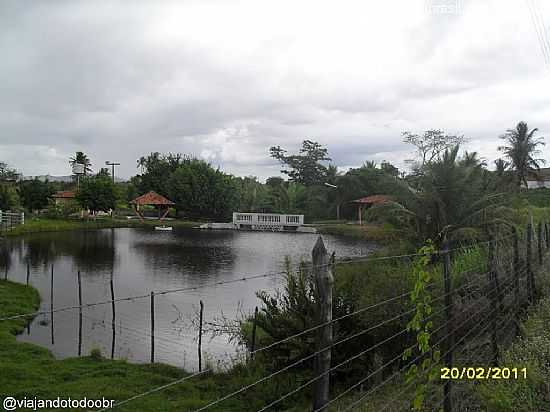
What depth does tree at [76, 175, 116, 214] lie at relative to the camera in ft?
117

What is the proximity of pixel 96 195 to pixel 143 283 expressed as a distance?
2398 cm

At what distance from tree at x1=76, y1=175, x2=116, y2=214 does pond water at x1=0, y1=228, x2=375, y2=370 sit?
724cm

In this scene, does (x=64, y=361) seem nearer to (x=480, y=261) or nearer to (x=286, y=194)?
(x=480, y=261)

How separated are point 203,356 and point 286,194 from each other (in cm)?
3302

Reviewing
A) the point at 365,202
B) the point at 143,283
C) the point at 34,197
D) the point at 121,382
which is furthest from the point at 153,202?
the point at 121,382

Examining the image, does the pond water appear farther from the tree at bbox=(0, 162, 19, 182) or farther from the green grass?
the tree at bbox=(0, 162, 19, 182)

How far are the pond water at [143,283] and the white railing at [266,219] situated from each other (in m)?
8.76

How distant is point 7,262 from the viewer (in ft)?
58.2

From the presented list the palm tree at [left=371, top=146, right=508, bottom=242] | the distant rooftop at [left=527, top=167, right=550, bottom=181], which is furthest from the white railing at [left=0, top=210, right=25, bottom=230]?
the distant rooftop at [left=527, top=167, right=550, bottom=181]

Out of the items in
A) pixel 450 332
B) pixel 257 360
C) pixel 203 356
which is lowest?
pixel 203 356

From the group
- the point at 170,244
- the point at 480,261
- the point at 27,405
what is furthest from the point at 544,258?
the point at 170,244

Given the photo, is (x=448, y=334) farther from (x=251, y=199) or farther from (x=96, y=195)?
(x=251, y=199)

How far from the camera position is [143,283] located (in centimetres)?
1414
